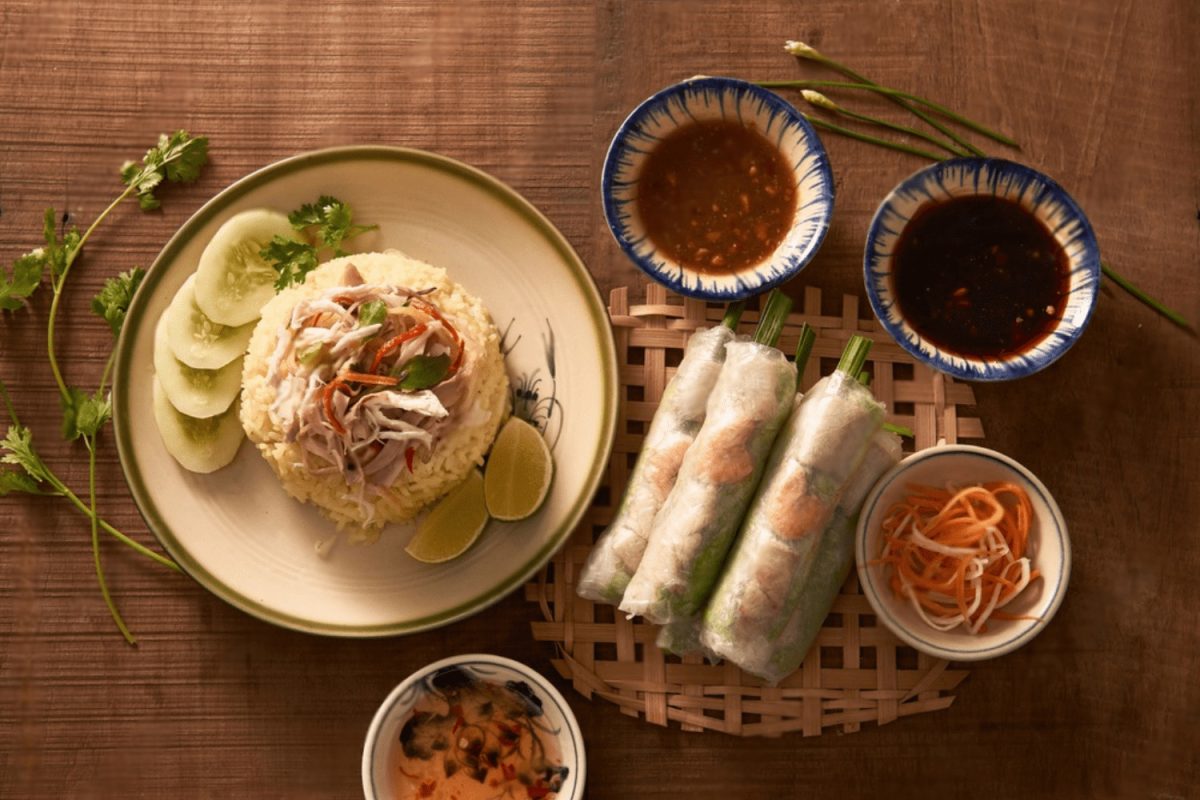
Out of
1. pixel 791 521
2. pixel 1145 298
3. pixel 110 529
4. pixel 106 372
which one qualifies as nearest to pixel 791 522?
pixel 791 521

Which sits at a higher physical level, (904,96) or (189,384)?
(904,96)

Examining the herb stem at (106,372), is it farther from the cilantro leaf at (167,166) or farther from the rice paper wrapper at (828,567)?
the rice paper wrapper at (828,567)

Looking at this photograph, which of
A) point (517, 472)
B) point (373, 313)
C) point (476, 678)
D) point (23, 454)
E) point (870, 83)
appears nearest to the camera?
point (373, 313)

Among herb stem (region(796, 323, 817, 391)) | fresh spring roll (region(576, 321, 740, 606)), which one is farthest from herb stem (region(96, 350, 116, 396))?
herb stem (region(796, 323, 817, 391))

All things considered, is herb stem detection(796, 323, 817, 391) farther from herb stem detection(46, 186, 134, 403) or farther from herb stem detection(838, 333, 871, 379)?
herb stem detection(46, 186, 134, 403)

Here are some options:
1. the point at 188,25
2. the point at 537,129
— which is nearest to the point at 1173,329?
the point at 537,129

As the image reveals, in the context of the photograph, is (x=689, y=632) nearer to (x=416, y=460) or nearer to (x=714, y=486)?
(x=714, y=486)

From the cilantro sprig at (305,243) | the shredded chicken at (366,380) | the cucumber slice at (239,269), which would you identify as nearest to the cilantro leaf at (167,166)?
the cucumber slice at (239,269)
